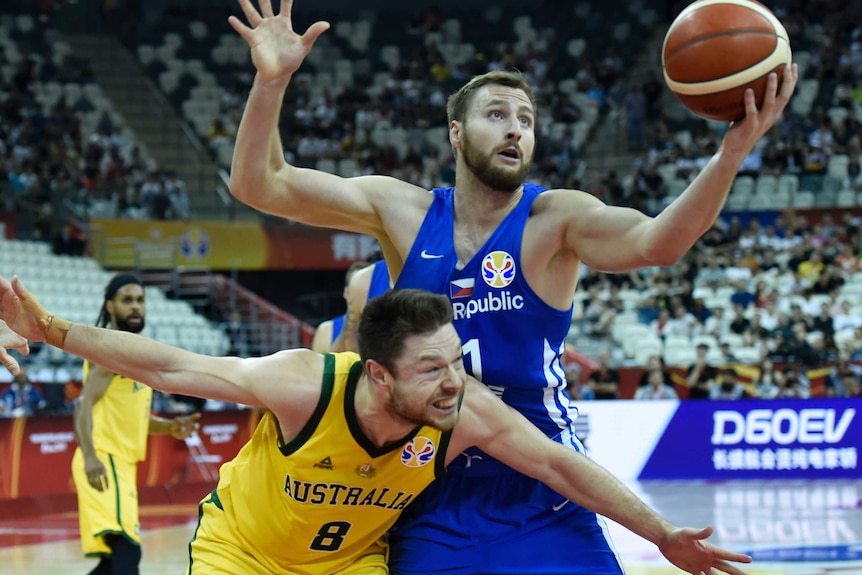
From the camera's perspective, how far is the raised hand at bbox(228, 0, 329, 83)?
3805mm

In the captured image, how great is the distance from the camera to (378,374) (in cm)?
400

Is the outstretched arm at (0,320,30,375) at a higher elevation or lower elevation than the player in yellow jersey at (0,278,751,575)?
higher

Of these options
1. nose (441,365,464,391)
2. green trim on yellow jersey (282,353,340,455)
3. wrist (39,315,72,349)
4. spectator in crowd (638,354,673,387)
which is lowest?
spectator in crowd (638,354,673,387)

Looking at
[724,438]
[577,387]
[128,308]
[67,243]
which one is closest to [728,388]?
[724,438]

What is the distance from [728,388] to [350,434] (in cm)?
1203

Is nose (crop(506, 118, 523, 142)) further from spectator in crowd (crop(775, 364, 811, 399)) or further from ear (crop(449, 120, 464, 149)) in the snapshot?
spectator in crowd (crop(775, 364, 811, 399))

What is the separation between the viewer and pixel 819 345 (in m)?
16.2

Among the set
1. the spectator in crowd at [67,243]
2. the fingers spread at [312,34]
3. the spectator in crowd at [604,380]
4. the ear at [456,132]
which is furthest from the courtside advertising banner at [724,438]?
the fingers spread at [312,34]

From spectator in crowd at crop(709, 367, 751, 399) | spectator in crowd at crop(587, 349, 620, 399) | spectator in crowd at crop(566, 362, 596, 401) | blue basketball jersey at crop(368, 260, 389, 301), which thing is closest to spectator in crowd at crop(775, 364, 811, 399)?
spectator in crowd at crop(709, 367, 751, 399)

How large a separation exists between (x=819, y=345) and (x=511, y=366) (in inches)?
505

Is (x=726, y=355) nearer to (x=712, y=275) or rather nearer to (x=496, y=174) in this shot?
(x=712, y=275)

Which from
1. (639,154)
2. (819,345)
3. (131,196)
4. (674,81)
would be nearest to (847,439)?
(819,345)

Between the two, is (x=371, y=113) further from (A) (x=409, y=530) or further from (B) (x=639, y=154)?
(A) (x=409, y=530)

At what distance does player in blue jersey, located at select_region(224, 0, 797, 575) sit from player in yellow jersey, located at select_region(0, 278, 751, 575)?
177 mm
